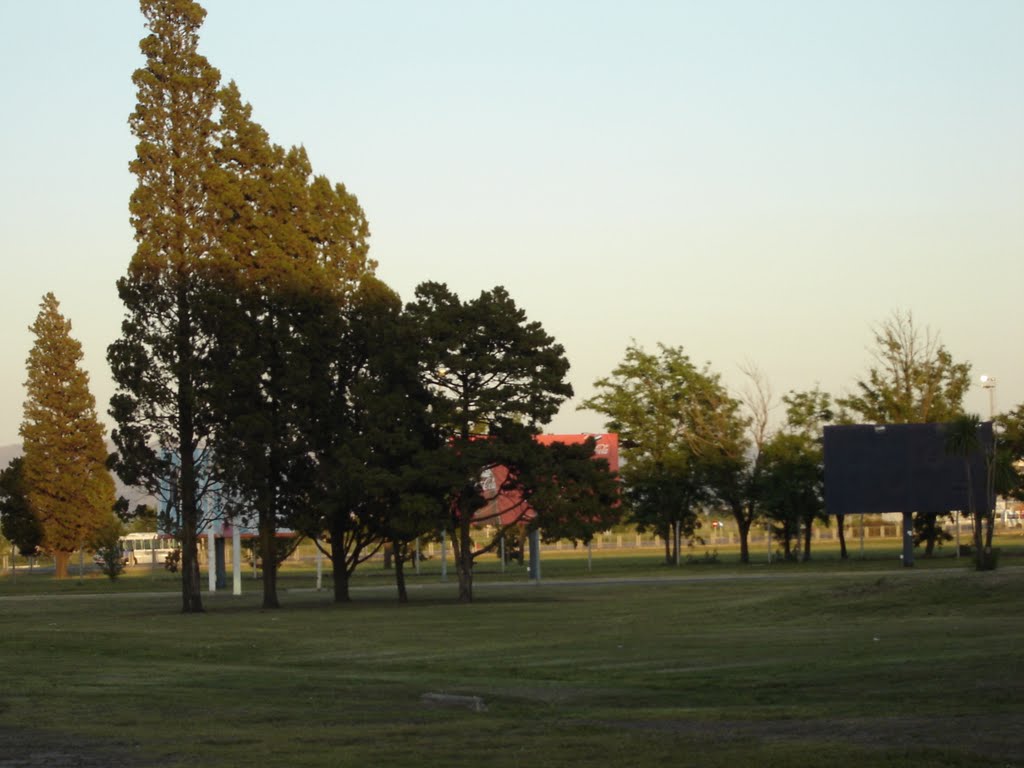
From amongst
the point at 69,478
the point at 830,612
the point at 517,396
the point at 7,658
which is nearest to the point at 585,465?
the point at 517,396

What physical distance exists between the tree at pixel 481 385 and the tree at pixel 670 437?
31038 mm

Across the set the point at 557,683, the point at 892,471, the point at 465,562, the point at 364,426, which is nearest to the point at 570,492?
the point at 465,562

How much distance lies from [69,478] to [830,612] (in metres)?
70.9

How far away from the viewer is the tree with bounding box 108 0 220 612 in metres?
47.7

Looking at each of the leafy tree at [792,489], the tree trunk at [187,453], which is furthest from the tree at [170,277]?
the leafy tree at [792,489]

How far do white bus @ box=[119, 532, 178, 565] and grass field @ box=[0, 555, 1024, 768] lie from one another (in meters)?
96.0

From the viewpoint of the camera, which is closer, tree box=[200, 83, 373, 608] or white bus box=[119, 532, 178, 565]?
tree box=[200, 83, 373, 608]

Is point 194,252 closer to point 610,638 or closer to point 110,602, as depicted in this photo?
point 110,602

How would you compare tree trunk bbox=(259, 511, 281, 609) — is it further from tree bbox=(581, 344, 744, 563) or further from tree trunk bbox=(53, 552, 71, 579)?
tree trunk bbox=(53, 552, 71, 579)

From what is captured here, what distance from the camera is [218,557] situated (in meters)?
74.6

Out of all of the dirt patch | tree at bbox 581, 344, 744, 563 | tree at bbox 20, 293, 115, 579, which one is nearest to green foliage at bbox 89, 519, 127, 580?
tree at bbox 20, 293, 115, 579

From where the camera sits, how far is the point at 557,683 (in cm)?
2052

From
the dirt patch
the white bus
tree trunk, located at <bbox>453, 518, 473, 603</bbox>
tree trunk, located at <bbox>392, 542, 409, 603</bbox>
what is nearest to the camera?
the dirt patch

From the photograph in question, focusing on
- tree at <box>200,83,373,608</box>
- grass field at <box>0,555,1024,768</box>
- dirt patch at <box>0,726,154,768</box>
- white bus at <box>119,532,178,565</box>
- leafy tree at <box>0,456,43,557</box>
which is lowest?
white bus at <box>119,532,178,565</box>
